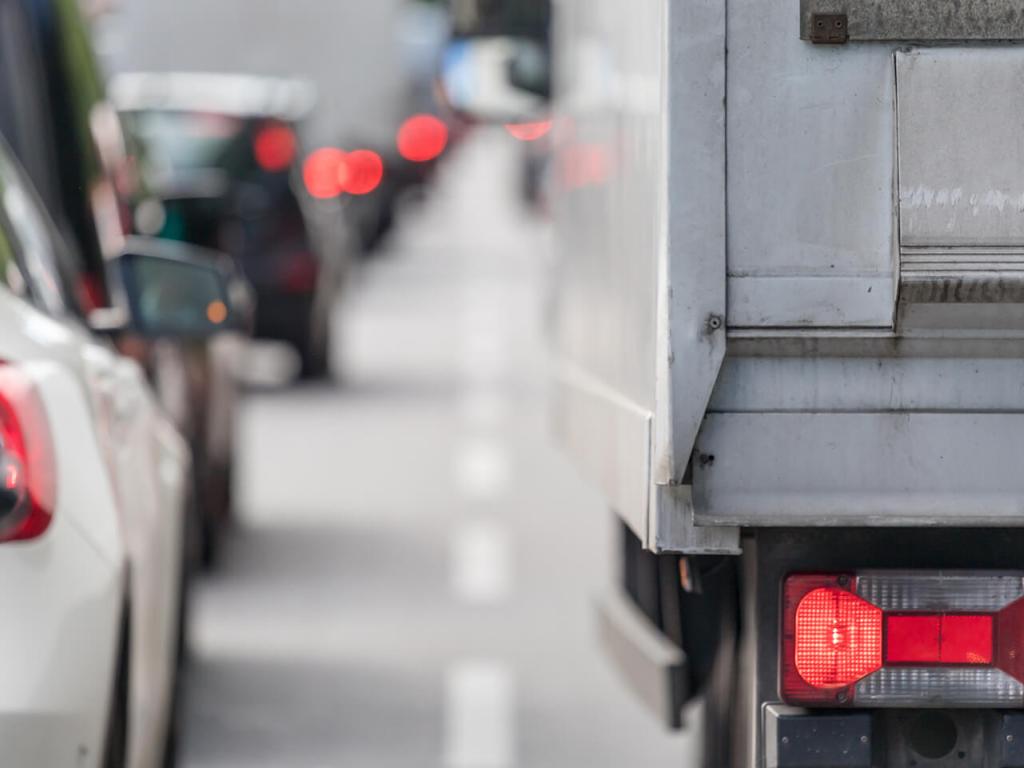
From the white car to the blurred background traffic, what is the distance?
0.06ft

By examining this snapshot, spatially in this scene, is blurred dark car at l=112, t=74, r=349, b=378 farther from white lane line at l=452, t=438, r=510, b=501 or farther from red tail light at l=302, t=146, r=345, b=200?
red tail light at l=302, t=146, r=345, b=200

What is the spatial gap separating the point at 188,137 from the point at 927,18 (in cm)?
1389

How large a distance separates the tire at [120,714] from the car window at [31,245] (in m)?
0.79

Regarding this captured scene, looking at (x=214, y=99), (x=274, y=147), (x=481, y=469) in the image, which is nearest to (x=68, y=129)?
(x=481, y=469)

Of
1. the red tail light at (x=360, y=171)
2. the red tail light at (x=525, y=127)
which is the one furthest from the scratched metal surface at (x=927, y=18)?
the red tail light at (x=360, y=171)

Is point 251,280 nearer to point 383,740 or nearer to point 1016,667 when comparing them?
point 383,740

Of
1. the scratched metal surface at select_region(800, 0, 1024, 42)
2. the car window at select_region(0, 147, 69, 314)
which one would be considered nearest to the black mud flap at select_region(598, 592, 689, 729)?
the car window at select_region(0, 147, 69, 314)

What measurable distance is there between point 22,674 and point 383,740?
12.5 feet

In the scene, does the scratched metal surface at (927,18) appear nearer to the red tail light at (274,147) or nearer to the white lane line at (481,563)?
the white lane line at (481,563)

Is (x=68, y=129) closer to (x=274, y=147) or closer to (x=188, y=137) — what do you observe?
(x=188, y=137)

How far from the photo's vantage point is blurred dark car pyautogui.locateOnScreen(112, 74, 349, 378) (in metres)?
17.8

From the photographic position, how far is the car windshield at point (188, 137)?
1762cm

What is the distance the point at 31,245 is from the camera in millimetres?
5367

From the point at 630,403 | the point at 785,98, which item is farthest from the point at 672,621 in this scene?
the point at 785,98
